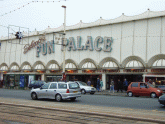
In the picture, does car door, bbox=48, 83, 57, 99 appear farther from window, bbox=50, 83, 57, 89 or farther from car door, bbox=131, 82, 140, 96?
car door, bbox=131, 82, 140, 96

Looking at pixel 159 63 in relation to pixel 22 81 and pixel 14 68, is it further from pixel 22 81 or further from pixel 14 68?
pixel 14 68

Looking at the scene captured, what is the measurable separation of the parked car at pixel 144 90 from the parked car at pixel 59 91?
7.82 meters

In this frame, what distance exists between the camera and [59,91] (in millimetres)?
18844

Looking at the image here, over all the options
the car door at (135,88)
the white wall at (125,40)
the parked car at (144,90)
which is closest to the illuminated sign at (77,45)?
the white wall at (125,40)

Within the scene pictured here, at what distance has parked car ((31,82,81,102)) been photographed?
61.1 feet

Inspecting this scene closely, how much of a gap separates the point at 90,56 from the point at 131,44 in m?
7.60

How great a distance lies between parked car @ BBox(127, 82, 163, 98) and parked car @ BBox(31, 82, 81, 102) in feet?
25.7

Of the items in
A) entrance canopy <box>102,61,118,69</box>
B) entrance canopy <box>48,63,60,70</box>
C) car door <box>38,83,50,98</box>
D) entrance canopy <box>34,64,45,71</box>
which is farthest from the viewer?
entrance canopy <box>34,64,45,71</box>

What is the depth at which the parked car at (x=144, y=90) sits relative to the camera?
23.2 m

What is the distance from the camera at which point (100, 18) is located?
36.7 m

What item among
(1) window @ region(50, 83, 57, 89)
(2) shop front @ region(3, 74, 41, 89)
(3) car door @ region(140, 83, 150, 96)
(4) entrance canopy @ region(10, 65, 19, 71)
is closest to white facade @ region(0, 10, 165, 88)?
(2) shop front @ region(3, 74, 41, 89)

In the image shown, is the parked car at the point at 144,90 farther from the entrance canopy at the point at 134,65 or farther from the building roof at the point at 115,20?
the building roof at the point at 115,20

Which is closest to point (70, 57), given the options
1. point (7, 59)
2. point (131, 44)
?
point (131, 44)

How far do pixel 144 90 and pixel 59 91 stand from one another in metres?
9.50
